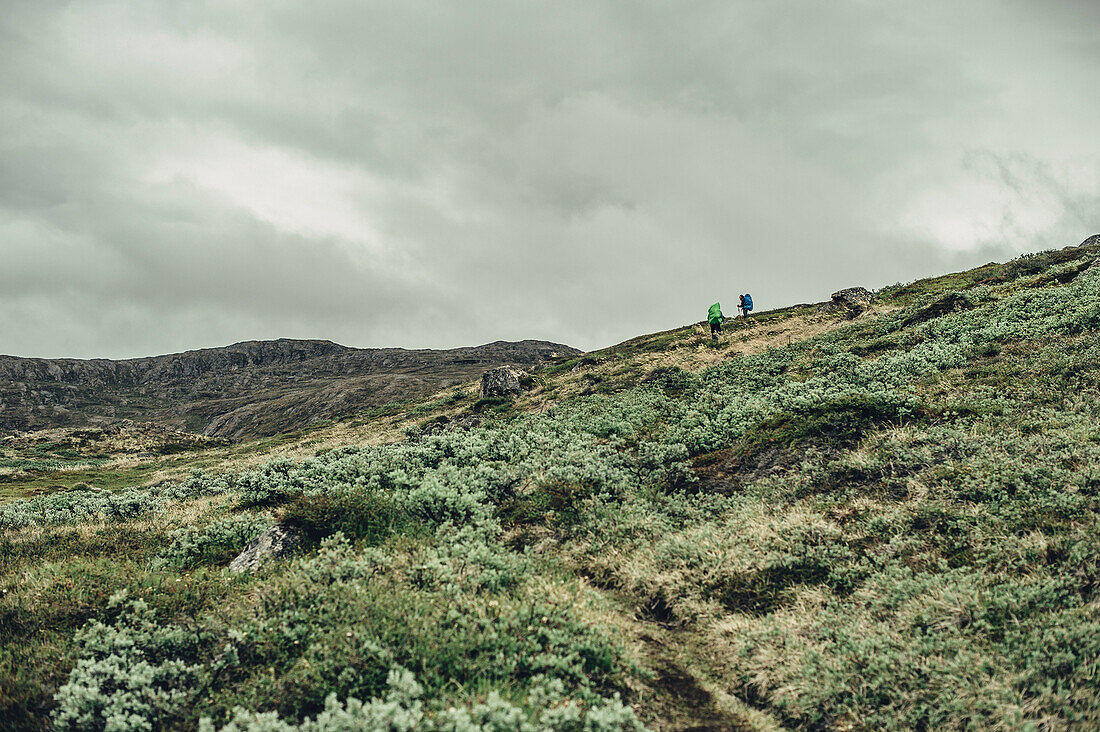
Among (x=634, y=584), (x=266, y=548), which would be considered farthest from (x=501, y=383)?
(x=634, y=584)

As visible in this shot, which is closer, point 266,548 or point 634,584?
point 634,584

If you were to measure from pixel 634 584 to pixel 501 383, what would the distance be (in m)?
34.5

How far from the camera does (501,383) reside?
→ 1719 inches

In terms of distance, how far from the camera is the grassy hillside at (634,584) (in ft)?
20.5

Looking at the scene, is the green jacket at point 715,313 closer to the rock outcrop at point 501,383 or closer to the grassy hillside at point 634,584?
the rock outcrop at point 501,383

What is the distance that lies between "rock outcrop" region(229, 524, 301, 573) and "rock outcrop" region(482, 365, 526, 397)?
31.3 m

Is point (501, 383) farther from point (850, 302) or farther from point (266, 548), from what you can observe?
point (266, 548)

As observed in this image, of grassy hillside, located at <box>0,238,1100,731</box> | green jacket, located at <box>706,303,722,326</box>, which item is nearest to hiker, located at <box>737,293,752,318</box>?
green jacket, located at <box>706,303,722,326</box>

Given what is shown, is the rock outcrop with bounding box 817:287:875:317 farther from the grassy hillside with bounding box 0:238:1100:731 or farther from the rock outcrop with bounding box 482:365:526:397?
the rock outcrop with bounding box 482:365:526:397

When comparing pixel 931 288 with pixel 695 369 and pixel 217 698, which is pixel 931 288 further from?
pixel 217 698

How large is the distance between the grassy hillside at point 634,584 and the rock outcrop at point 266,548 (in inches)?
12.7

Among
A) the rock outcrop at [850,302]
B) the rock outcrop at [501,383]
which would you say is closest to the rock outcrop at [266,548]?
the rock outcrop at [501,383]

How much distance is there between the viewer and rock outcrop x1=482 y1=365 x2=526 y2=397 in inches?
1683

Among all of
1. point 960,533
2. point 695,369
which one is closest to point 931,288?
point 695,369
